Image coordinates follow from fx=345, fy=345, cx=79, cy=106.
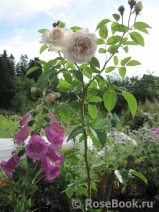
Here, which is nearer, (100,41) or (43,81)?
(43,81)

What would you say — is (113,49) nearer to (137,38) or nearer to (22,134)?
(137,38)

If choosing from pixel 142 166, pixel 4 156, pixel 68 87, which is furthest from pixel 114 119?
pixel 68 87

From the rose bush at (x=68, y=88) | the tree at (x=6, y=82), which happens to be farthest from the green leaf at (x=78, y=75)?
the tree at (x=6, y=82)

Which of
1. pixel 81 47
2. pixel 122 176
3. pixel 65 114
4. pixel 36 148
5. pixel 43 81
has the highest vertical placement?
pixel 81 47

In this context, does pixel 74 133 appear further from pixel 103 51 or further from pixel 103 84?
pixel 103 51

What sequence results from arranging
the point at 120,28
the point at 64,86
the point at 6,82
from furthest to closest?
the point at 6,82
the point at 64,86
the point at 120,28

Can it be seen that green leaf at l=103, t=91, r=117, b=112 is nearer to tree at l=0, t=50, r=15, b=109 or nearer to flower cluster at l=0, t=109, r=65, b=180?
flower cluster at l=0, t=109, r=65, b=180

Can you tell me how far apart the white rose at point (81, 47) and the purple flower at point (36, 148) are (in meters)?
0.29

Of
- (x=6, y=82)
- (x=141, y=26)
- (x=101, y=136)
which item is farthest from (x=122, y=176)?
(x=6, y=82)

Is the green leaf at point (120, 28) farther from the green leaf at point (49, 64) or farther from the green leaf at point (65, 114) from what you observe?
the green leaf at point (65, 114)

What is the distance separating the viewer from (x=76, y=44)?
3.65 feet

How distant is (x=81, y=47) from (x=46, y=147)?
35 centimetres

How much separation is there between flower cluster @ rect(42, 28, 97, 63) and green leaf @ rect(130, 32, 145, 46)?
0.54 feet

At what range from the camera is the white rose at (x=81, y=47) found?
1108 mm
